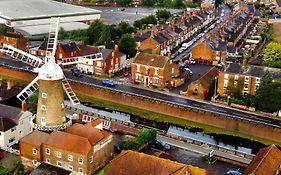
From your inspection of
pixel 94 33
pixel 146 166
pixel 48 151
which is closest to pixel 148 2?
pixel 94 33

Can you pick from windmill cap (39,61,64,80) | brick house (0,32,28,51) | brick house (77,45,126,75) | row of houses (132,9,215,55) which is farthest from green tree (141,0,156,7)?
windmill cap (39,61,64,80)

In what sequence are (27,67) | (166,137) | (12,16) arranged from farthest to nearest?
(12,16) → (27,67) → (166,137)

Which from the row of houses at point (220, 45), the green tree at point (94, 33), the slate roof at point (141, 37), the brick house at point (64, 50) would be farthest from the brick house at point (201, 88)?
the green tree at point (94, 33)

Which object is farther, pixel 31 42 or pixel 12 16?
pixel 12 16

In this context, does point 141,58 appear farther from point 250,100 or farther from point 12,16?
point 12,16

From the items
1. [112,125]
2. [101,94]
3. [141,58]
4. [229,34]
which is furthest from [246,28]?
[112,125]

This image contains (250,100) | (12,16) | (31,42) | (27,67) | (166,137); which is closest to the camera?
(166,137)
